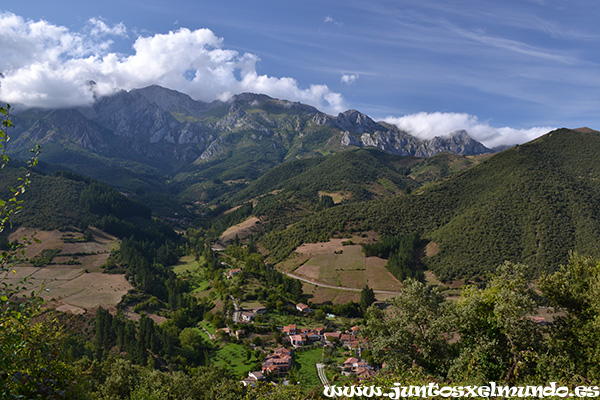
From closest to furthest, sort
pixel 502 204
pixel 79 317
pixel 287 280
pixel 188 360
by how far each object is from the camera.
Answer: pixel 188 360 < pixel 79 317 < pixel 287 280 < pixel 502 204

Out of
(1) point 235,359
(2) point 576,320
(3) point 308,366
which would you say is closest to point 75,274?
(1) point 235,359

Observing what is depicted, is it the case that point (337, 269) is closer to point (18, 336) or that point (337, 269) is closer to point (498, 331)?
point (498, 331)

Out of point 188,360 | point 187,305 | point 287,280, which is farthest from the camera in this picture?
point 287,280

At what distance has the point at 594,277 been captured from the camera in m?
18.9

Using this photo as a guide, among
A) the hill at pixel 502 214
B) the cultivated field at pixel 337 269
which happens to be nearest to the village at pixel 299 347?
the cultivated field at pixel 337 269

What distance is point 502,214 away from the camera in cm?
11231

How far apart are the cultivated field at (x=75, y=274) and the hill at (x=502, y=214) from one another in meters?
56.6

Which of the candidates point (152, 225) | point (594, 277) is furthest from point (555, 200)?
point (152, 225)

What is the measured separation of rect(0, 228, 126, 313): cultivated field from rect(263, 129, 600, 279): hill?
186ft

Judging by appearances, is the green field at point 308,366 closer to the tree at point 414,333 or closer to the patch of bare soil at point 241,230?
the tree at point 414,333

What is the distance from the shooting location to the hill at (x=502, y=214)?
97.2 metres

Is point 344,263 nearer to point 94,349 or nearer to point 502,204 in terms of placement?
point 502,204

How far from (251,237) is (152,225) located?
58.1 m

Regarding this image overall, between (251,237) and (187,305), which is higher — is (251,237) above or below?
above
